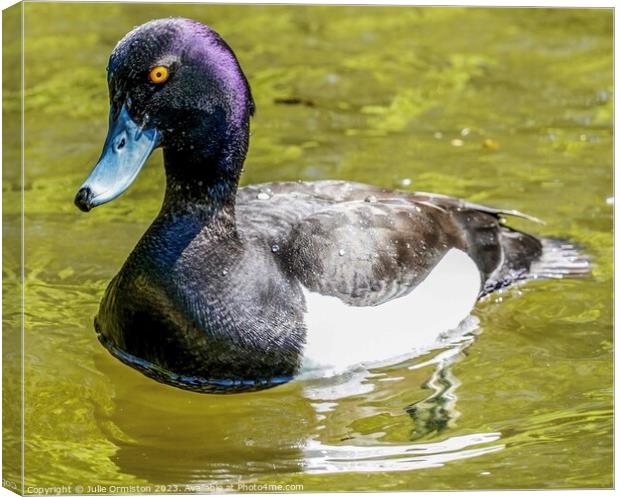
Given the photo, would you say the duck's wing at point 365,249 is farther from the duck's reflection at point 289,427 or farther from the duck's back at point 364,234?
the duck's reflection at point 289,427

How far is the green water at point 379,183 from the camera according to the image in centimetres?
659

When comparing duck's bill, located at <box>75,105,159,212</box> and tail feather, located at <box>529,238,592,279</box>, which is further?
tail feather, located at <box>529,238,592,279</box>

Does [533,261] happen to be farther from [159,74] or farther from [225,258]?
[159,74]

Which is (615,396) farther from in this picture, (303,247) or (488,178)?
(488,178)

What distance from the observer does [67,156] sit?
1002 cm

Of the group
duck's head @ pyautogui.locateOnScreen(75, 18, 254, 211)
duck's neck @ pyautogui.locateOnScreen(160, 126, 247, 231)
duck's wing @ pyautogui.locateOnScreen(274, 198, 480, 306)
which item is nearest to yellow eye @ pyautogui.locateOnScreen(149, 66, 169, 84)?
duck's head @ pyautogui.locateOnScreen(75, 18, 254, 211)

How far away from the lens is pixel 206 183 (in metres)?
7.04

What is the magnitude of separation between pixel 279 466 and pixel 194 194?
1.57 m

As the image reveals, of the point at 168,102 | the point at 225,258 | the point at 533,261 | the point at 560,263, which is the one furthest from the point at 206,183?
the point at 560,263

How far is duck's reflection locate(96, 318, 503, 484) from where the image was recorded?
21.5ft

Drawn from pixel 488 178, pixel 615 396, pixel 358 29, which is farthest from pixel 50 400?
pixel 358 29

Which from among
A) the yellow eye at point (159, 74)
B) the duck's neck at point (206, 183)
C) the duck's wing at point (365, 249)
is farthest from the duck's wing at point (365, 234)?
the yellow eye at point (159, 74)

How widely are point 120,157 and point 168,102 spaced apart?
1.24 feet

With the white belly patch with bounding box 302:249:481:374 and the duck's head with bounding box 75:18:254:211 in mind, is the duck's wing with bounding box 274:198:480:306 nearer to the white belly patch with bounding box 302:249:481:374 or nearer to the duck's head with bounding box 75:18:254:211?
the white belly patch with bounding box 302:249:481:374
